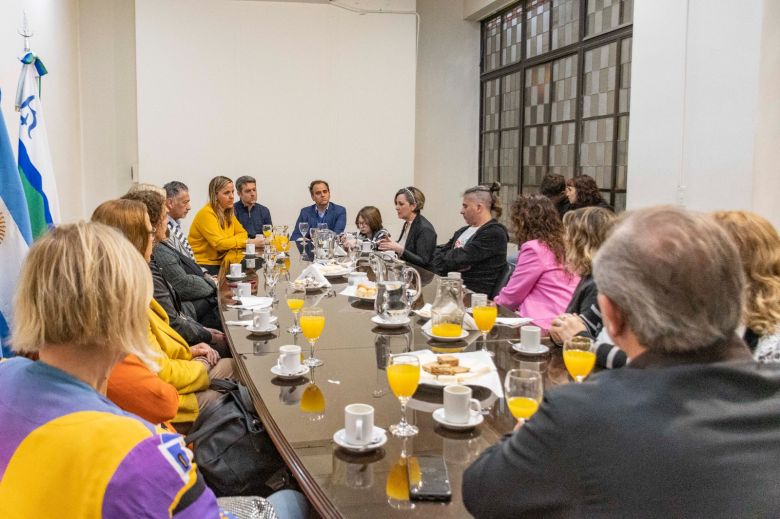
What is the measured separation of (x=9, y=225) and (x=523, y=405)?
2.33m

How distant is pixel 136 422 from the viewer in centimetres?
104

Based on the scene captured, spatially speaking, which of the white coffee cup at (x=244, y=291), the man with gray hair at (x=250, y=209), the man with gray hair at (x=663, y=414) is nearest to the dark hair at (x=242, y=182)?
the man with gray hair at (x=250, y=209)

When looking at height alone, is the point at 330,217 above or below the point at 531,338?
above

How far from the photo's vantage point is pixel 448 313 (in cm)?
237


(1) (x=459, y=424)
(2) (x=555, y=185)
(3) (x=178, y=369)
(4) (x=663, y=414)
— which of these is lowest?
(3) (x=178, y=369)

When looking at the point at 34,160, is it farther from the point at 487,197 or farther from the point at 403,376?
the point at 403,376

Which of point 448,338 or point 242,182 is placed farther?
point 242,182

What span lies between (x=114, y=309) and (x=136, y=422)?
0.21 m

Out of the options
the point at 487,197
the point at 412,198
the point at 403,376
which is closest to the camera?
the point at 403,376

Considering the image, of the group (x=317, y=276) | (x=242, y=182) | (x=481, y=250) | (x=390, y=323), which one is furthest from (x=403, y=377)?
(x=242, y=182)

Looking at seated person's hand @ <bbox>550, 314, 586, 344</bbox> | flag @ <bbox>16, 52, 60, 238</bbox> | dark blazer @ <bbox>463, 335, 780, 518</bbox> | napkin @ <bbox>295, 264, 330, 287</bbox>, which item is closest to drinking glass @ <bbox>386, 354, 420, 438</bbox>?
dark blazer @ <bbox>463, 335, 780, 518</bbox>

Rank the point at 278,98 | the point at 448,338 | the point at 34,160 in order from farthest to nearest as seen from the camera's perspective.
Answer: the point at 278,98
the point at 34,160
the point at 448,338

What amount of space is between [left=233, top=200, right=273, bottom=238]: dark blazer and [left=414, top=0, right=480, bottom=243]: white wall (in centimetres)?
223

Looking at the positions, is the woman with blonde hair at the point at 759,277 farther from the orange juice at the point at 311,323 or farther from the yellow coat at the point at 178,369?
the yellow coat at the point at 178,369
